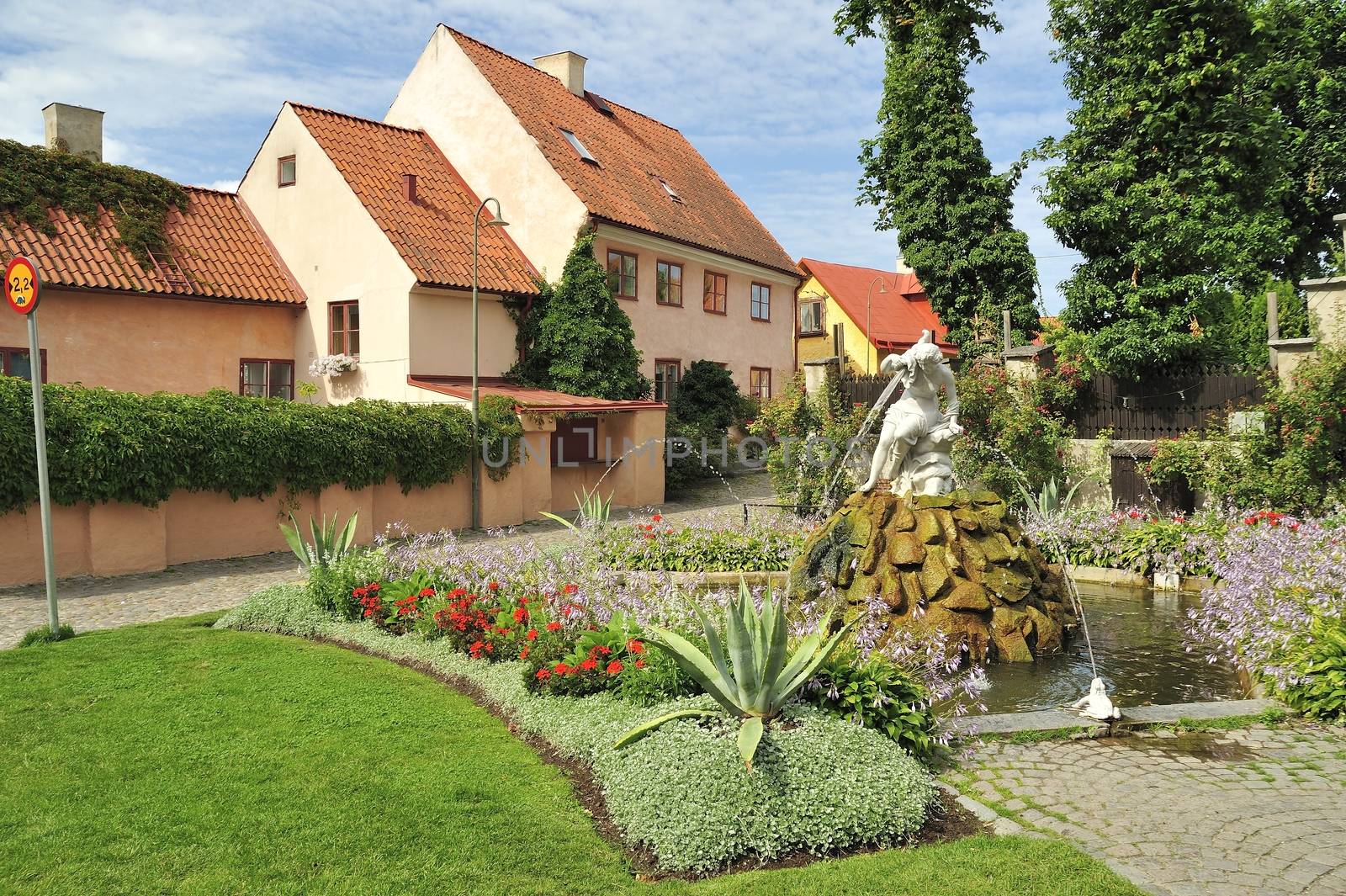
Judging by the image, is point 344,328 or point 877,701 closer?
Result: point 877,701

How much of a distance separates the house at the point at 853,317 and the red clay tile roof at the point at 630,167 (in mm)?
6905

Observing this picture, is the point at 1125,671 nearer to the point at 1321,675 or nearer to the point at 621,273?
the point at 1321,675

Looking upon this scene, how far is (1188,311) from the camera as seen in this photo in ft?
60.0

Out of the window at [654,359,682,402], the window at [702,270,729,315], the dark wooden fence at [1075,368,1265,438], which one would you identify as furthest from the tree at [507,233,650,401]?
the dark wooden fence at [1075,368,1265,438]

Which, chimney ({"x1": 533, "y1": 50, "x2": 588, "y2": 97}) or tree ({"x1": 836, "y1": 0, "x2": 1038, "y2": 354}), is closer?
tree ({"x1": 836, "y1": 0, "x2": 1038, "y2": 354})

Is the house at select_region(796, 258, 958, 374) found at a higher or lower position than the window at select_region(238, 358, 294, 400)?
higher

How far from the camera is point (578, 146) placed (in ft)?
85.8

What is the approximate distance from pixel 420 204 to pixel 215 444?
10424mm

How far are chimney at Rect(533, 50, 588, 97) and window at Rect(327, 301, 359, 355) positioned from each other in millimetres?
11853

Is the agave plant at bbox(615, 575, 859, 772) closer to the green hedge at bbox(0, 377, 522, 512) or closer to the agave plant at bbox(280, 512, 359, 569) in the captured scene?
the agave plant at bbox(280, 512, 359, 569)

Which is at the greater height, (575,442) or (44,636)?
(575,442)

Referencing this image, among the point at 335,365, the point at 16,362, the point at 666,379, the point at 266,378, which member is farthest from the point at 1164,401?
the point at 16,362

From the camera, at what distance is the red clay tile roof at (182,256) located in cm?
1834

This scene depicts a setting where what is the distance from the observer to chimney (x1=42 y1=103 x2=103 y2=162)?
2125 cm
